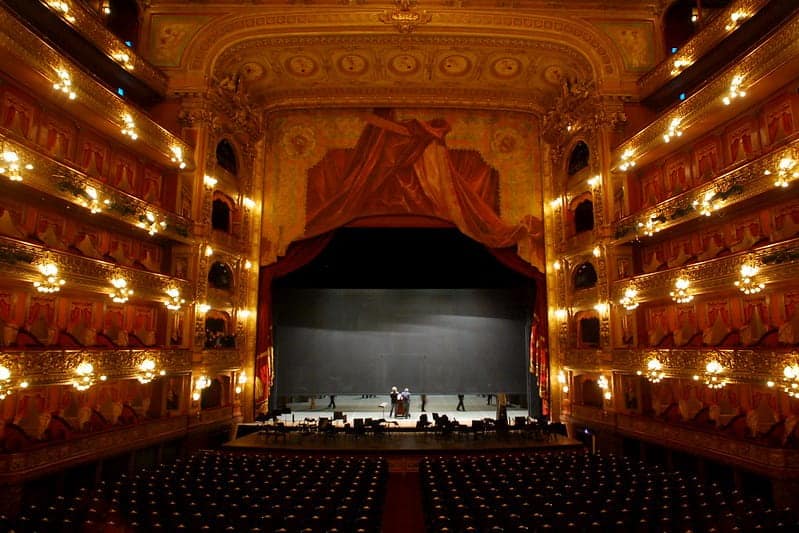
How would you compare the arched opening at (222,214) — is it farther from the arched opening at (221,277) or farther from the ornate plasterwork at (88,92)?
the ornate plasterwork at (88,92)

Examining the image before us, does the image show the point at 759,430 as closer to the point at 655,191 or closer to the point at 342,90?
the point at 655,191

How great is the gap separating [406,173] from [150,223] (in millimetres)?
10608

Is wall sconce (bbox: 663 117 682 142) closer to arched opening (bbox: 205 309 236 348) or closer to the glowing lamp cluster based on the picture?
the glowing lamp cluster

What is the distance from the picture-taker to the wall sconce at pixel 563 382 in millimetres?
20469

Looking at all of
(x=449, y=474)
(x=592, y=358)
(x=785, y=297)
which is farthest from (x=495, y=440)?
(x=785, y=297)

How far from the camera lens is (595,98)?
63.4 feet

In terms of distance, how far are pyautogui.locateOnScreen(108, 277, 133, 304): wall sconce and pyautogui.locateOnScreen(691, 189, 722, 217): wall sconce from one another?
57.0 ft

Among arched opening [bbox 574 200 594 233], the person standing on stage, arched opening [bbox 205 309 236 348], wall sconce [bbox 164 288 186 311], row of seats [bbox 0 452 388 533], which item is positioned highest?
arched opening [bbox 574 200 594 233]

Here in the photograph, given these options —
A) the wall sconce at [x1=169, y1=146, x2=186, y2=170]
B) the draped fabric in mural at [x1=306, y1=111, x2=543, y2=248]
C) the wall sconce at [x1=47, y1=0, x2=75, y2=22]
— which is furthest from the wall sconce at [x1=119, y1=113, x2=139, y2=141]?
the draped fabric in mural at [x1=306, y1=111, x2=543, y2=248]

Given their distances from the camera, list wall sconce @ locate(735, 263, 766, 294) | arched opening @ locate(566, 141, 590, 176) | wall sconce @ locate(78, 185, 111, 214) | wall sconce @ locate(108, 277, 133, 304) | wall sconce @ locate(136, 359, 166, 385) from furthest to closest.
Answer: arched opening @ locate(566, 141, 590, 176)
wall sconce @ locate(136, 359, 166, 385)
wall sconce @ locate(108, 277, 133, 304)
wall sconce @ locate(78, 185, 111, 214)
wall sconce @ locate(735, 263, 766, 294)

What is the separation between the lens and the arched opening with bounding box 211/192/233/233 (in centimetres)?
2052

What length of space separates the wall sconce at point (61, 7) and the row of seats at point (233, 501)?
1328 cm

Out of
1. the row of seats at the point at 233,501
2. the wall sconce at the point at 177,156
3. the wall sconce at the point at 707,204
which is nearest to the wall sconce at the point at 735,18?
the wall sconce at the point at 707,204

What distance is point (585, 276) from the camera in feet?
66.9
